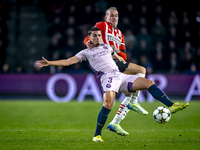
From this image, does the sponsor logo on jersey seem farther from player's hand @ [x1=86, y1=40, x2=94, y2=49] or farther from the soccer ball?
the soccer ball

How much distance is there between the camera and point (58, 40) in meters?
14.8

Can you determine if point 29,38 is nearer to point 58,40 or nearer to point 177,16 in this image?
point 58,40

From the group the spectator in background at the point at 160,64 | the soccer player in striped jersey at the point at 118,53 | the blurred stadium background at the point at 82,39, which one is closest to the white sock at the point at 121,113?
the soccer player in striped jersey at the point at 118,53

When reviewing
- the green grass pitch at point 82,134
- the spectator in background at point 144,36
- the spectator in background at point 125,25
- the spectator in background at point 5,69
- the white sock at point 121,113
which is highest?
the spectator in background at point 125,25

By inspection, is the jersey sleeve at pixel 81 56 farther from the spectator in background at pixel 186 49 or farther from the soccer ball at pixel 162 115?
the spectator in background at pixel 186 49

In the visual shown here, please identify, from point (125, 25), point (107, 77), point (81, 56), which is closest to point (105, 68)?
point (107, 77)

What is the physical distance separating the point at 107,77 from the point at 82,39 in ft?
30.1

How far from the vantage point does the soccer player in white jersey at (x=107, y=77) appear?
18.2ft

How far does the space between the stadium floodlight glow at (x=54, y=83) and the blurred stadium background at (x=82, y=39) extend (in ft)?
0.22

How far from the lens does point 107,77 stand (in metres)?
5.75

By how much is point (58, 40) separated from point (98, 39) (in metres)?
9.24

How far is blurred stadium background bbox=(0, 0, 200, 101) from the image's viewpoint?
1380 centimetres

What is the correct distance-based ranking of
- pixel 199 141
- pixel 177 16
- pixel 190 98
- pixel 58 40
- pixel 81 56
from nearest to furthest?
pixel 199 141 → pixel 81 56 → pixel 190 98 → pixel 58 40 → pixel 177 16

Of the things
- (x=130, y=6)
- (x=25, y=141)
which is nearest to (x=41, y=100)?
(x=130, y=6)
